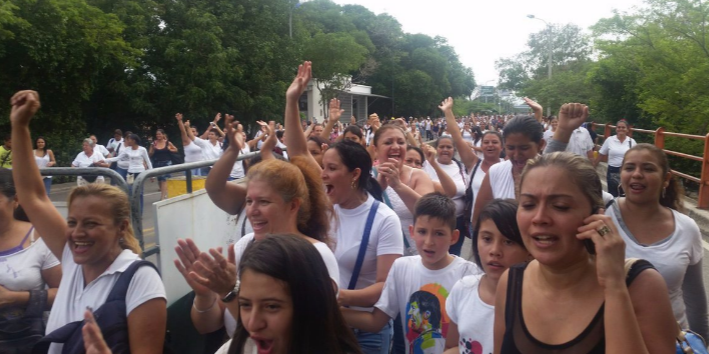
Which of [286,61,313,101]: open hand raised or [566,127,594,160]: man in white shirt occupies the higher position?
[286,61,313,101]: open hand raised

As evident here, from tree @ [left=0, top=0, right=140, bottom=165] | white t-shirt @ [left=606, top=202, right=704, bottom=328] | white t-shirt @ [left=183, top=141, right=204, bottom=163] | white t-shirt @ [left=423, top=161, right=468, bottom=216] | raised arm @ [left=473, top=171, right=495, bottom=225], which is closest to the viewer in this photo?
white t-shirt @ [left=606, top=202, right=704, bottom=328]

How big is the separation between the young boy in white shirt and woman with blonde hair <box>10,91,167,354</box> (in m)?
0.95

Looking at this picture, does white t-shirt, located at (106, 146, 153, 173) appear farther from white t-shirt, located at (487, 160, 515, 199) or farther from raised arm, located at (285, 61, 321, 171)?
white t-shirt, located at (487, 160, 515, 199)

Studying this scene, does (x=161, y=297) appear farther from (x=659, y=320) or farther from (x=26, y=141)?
(x=659, y=320)

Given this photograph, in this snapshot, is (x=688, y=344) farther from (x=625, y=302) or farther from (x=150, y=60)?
(x=150, y=60)

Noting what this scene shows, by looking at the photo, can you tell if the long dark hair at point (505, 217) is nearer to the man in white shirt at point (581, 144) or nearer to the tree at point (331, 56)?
the man in white shirt at point (581, 144)

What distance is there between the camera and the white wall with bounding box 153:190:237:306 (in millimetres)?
3826

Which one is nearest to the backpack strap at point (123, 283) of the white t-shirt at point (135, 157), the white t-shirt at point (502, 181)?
the white t-shirt at point (502, 181)

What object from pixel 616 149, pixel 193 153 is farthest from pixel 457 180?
pixel 193 153

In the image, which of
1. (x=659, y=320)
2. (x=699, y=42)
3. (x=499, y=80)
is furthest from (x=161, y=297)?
(x=499, y=80)

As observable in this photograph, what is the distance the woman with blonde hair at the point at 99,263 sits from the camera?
2.46m

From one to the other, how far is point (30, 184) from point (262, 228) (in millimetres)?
1312

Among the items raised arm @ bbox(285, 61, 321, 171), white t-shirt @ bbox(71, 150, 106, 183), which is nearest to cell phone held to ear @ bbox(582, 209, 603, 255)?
raised arm @ bbox(285, 61, 321, 171)

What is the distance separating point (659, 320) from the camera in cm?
167
